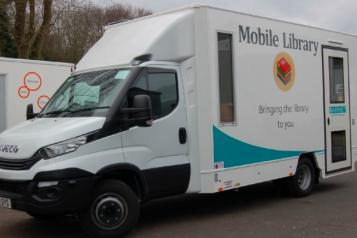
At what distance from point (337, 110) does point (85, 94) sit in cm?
550

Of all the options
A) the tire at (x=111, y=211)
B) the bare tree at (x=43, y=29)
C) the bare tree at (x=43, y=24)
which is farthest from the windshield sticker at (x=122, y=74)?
the bare tree at (x=43, y=29)

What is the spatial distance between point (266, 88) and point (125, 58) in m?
2.63

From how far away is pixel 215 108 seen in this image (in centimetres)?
810

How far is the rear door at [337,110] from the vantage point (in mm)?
10547

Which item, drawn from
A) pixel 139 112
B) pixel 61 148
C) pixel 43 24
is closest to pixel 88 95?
pixel 139 112

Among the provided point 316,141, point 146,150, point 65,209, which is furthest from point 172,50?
point 316,141

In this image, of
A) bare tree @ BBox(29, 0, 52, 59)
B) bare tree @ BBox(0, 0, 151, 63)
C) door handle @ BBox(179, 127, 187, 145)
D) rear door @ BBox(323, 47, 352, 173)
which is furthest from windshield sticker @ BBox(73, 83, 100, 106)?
bare tree @ BBox(29, 0, 52, 59)

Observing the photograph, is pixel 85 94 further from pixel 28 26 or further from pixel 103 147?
pixel 28 26

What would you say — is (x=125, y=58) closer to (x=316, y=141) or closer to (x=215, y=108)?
(x=215, y=108)

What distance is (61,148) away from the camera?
6.56m

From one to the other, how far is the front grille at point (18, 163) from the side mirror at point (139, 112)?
1228mm

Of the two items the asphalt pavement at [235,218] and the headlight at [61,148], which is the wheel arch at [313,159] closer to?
the asphalt pavement at [235,218]

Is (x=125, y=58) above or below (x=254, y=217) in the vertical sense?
above

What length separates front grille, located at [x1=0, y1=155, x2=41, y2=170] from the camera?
650 cm
